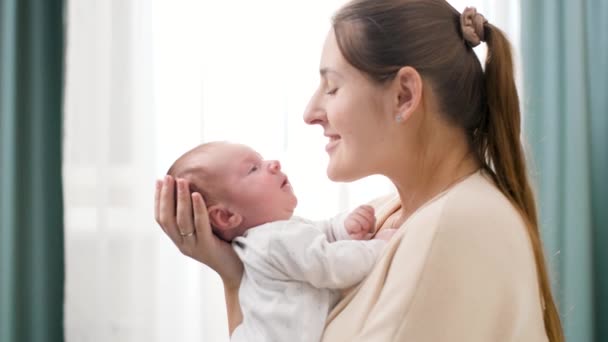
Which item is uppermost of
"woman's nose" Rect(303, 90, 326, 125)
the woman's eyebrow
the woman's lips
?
the woman's eyebrow

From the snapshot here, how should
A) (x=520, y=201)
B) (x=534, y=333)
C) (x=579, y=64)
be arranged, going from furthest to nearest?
(x=579, y=64), (x=520, y=201), (x=534, y=333)

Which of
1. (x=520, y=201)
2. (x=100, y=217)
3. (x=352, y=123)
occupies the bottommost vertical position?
(x=100, y=217)

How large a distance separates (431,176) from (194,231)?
1.49 ft

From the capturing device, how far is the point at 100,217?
2.87 metres

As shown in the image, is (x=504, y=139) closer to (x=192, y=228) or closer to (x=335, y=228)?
(x=335, y=228)

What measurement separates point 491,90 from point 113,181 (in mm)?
1920

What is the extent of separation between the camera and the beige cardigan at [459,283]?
1096 mm

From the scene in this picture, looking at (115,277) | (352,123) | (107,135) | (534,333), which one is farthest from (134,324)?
(534,333)

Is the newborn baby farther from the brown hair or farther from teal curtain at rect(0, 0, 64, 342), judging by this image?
teal curtain at rect(0, 0, 64, 342)

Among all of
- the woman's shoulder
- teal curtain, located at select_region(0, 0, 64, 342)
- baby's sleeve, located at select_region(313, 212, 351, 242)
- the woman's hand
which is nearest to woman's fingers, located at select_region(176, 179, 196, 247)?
the woman's hand

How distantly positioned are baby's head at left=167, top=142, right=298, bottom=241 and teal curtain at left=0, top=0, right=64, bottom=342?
166 cm

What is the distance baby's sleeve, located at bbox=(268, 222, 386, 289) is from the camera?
4.03ft

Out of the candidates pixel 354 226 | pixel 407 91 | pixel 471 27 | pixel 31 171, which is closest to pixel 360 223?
pixel 354 226

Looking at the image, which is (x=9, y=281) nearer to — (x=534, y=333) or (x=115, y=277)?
(x=115, y=277)
